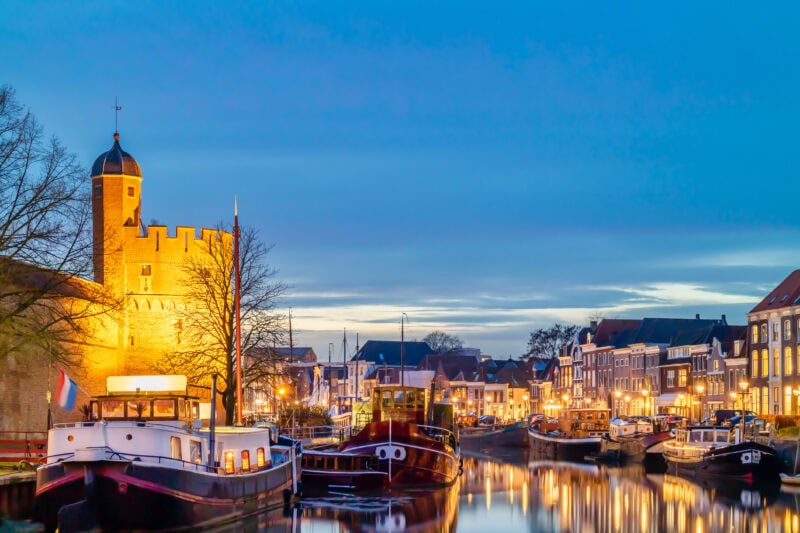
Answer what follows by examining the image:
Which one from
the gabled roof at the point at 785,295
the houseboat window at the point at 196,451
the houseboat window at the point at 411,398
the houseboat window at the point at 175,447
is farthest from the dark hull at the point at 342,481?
the gabled roof at the point at 785,295

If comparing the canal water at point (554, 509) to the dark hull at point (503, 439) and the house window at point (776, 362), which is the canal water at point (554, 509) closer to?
the house window at point (776, 362)

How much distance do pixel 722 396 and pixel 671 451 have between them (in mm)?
29079

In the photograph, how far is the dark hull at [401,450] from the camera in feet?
147

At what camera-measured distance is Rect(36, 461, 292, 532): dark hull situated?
28.1 m

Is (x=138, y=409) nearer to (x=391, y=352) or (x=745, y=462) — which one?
(x=745, y=462)

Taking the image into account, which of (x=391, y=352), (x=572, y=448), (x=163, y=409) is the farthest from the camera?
(x=391, y=352)

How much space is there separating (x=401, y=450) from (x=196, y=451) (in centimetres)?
1416

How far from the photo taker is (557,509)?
41781mm

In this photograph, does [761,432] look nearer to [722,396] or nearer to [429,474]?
[429,474]

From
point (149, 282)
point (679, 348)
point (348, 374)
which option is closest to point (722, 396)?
point (679, 348)

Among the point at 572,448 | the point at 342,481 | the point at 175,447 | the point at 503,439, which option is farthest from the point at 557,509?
the point at 503,439

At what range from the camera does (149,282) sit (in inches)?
2616

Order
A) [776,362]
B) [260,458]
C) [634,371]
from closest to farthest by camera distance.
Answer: [260,458] < [776,362] < [634,371]

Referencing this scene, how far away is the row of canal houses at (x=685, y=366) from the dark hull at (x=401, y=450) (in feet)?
101
